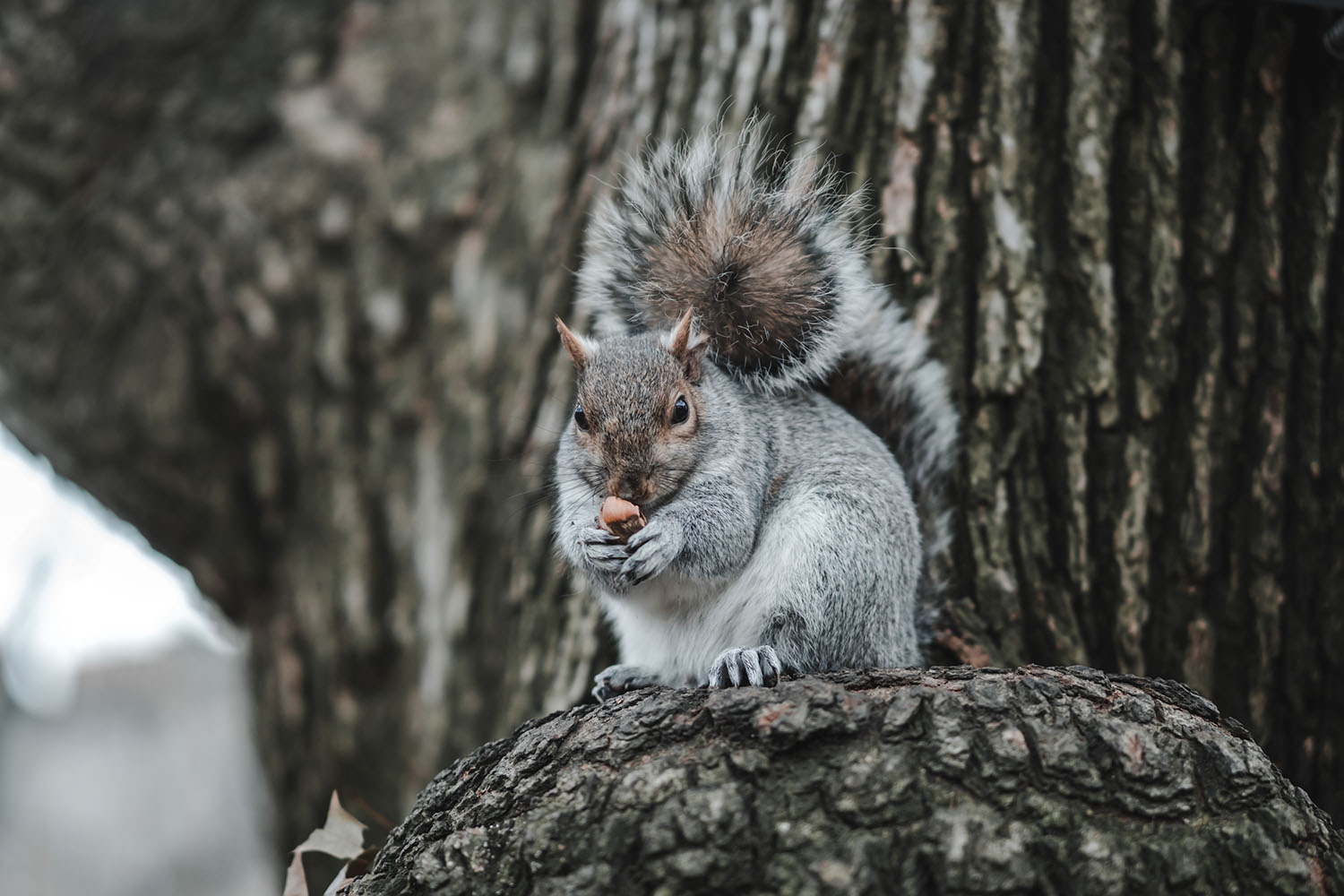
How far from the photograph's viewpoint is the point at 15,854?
10328 mm

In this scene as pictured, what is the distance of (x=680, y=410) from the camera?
5.58 feet

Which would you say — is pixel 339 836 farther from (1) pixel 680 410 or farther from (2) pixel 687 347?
(2) pixel 687 347

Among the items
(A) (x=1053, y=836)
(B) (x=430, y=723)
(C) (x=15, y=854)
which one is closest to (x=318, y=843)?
(B) (x=430, y=723)

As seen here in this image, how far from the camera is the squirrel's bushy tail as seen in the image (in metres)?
1.75

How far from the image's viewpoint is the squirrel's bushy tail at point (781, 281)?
5.75ft

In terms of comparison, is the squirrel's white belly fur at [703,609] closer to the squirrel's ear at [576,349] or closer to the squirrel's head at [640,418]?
the squirrel's head at [640,418]

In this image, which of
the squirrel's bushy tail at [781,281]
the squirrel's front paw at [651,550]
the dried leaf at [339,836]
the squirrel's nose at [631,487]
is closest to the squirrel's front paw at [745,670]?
the squirrel's front paw at [651,550]

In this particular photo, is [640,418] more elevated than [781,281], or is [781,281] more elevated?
[781,281]

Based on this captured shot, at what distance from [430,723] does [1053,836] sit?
156 centimetres

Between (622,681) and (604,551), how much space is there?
289 millimetres

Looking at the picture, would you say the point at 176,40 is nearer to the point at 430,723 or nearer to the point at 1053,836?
the point at 430,723

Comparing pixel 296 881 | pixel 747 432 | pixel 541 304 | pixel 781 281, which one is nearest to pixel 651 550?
pixel 747 432

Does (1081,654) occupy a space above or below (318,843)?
above

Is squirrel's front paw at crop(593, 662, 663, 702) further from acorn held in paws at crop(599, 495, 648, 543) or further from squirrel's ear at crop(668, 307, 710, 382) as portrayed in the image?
squirrel's ear at crop(668, 307, 710, 382)
